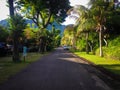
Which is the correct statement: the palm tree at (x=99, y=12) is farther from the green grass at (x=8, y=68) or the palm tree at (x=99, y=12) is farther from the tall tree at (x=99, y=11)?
the green grass at (x=8, y=68)

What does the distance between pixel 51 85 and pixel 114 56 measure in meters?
17.9

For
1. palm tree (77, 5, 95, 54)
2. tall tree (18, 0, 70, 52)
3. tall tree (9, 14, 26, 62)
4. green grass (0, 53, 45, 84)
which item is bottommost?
green grass (0, 53, 45, 84)

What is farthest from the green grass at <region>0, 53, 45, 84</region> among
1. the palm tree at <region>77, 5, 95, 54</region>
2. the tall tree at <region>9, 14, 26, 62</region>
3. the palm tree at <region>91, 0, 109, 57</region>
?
the palm tree at <region>77, 5, 95, 54</region>

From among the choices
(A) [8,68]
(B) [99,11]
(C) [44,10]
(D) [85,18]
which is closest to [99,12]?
(B) [99,11]

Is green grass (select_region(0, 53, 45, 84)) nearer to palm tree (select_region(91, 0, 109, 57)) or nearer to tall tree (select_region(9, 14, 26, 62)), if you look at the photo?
tall tree (select_region(9, 14, 26, 62))

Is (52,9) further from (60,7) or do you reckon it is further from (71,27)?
(71,27)

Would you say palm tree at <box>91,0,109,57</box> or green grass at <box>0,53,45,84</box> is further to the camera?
palm tree at <box>91,0,109,57</box>

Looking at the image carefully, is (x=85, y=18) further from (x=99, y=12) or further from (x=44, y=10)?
(x=44, y=10)

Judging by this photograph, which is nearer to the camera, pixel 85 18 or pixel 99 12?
pixel 99 12

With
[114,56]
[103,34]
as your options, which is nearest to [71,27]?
[103,34]

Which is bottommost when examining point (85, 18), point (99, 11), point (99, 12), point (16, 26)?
point (16, 26)

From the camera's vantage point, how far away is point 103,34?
43969mm

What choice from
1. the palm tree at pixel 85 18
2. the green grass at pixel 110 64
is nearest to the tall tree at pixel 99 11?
the palm tree at pixel 85 18

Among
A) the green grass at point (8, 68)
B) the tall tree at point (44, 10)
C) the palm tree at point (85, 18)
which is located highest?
the tall tree at point (44, 10)
